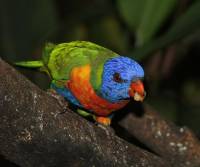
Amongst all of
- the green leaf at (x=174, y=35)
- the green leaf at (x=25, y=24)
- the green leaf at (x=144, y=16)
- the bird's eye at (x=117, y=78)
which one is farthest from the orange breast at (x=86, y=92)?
the green leaf at (x=25, y=24)

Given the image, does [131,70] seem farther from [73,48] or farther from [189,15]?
[189,15]

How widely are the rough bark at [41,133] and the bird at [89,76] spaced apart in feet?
0.96

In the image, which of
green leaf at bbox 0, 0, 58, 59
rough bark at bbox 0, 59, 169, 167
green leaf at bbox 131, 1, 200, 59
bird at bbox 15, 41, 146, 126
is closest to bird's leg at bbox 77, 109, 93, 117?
bird at bbox 15, 41, 146, 126

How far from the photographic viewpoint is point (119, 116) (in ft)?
6.73

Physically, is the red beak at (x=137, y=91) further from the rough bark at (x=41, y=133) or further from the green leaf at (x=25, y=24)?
the green leaf at (x=25, y=24)

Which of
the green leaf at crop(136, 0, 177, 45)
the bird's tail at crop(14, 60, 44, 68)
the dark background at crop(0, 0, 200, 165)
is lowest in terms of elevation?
the dark background at crop(0, 0, 200, 165)

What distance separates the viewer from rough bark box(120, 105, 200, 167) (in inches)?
76.6

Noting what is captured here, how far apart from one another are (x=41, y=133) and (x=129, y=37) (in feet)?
6.51

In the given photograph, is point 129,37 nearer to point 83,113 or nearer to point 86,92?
point 83,113

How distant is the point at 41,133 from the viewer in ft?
4.36

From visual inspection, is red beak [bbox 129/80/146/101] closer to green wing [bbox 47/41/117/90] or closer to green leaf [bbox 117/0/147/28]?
green wing [bbox 47/41/117/90]

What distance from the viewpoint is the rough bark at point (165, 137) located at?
6.38 ft

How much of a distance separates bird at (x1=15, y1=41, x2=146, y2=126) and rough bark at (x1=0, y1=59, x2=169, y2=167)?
292mm

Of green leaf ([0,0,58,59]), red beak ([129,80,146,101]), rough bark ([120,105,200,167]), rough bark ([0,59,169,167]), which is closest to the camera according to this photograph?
rough bark ([0,59,169,167])
